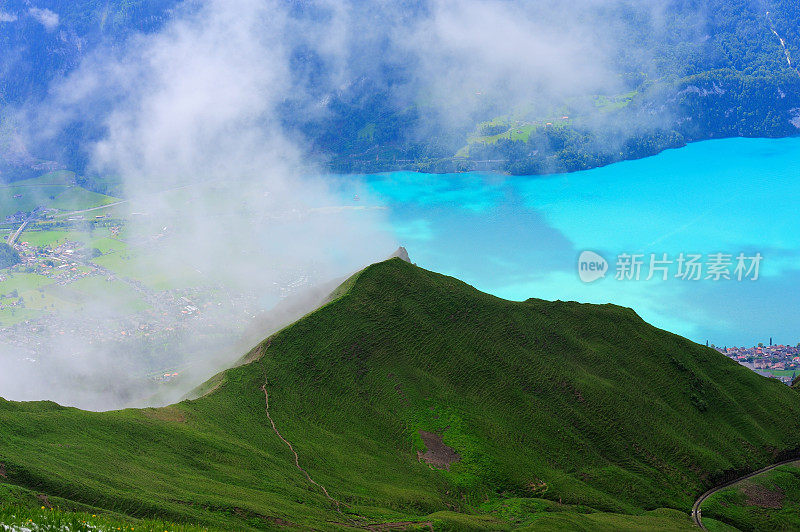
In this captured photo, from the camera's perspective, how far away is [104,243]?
144375mm

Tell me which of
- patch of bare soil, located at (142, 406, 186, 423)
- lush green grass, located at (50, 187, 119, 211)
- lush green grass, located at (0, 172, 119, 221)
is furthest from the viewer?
lush green grass, located at (50, 187, 119, 211)

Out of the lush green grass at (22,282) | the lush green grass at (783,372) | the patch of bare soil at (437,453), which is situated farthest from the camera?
the lush green grass at (22,282)

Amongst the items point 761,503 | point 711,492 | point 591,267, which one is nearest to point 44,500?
point 711,492

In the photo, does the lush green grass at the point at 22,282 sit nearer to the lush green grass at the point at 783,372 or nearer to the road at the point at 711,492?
the road at the point at 711,492

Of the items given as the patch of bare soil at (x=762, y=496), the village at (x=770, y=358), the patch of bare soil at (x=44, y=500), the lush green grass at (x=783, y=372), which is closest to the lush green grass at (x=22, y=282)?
the patch of bare soil at (x=44, y=500)

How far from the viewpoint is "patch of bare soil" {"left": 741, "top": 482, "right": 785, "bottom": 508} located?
161ft

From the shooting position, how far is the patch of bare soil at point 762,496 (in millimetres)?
49156

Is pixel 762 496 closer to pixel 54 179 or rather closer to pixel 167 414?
pixel 167 414

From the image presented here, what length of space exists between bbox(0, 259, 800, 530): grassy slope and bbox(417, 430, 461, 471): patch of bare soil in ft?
2.67

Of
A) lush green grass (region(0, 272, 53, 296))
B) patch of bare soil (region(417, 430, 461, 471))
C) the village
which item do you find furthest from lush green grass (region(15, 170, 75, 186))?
patch of bare soil (region(417, 430, 461, 471))

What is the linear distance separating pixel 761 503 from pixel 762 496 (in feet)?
2.40

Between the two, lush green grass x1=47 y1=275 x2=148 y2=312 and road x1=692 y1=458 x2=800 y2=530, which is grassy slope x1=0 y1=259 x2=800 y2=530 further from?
lush green grass x1=47 y1=275 x2=148 y2=312

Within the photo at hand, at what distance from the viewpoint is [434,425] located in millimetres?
50438

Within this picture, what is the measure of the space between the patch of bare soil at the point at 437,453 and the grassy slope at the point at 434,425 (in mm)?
813
